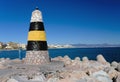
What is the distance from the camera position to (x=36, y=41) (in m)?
14.7

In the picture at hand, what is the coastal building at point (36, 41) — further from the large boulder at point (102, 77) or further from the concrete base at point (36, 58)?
the large boulder at point (102, 77)

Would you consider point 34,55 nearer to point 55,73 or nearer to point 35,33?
point 35,33

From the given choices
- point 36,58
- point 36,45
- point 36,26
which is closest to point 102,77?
point 36,58

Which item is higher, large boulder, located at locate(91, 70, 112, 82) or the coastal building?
the coastal building

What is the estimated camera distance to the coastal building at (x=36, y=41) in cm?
1455

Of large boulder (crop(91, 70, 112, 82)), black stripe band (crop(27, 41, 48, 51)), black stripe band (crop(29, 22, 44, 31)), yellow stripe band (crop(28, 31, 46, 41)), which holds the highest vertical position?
black stripe band (crop(29, 22, 44, 31))

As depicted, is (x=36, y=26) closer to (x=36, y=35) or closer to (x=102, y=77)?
(x=36, y=35)

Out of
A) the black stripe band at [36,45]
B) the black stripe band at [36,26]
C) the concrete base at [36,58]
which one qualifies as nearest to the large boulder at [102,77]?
the concrete base at [36,58]

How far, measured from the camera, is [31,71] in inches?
468

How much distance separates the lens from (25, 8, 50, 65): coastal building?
1455 cm

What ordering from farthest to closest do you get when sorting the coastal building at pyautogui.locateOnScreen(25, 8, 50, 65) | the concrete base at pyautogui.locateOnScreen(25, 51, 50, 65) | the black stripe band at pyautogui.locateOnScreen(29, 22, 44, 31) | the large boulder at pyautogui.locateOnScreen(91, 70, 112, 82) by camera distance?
the black stripe band at pyautogui.locateOnScreen(29, 22, 44, 31), the coastal building at pyautogui.locateOnScreen(25, 8, 50, 65), the concrete base at pyautogui.locateOnScreen(25, 51, 50, 65), the large boulder at pyautogui.locateOnScreen(91, 70, 112, 82)

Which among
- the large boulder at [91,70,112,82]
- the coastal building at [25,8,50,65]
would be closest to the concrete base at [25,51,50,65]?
the coastal building at [25,8,50,65]

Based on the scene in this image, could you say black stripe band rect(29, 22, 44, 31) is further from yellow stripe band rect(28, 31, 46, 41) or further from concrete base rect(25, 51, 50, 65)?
concrete base rect(25, 51, 50, 65)

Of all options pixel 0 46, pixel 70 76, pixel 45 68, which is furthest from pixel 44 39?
pixel 0 46
